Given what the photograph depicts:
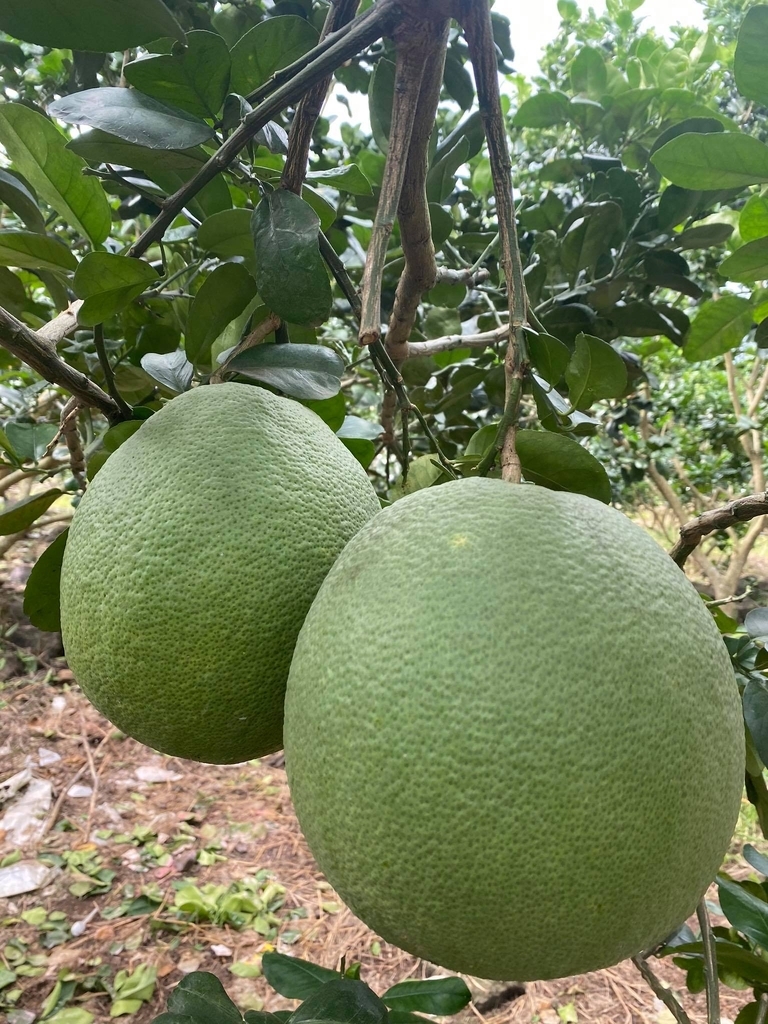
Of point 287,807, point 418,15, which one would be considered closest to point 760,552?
point 287,807

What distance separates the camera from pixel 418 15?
1.78 feet

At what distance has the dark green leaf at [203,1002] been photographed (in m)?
0.70

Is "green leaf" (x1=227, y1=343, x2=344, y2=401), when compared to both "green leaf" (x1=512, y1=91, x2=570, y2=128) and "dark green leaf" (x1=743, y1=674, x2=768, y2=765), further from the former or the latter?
"green leaf" (x1=512, y1=91, x2=570, y2=128)

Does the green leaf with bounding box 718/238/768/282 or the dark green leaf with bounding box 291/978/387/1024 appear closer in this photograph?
the dark green leaf with bounding box 291/978/387/1024

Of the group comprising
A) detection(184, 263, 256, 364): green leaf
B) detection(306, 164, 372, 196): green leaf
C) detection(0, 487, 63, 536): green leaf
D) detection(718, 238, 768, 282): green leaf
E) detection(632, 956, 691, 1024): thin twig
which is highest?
detection(306, 164, 372, 196): green leaf

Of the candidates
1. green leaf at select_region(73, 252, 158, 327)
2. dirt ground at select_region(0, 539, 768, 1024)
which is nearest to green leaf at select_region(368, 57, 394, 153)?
green leaf at select_region(73, 252, 158, 327)

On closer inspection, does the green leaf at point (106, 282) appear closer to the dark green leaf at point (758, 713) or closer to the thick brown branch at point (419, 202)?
the thick brown branch at point (419, 202)

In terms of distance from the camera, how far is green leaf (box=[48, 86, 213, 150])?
21.9 inches

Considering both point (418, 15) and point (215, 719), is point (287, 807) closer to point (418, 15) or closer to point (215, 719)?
point (215, 719)

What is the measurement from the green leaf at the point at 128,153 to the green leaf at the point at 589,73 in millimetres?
1077

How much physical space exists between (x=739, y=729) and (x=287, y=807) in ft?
7.27

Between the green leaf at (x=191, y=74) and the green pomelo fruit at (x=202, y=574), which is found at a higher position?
the green leaf at (x=191, y=74)

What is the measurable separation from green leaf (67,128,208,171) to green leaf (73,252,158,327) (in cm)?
10

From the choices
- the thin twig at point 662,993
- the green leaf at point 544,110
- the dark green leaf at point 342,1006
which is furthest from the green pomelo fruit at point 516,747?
the green leaf at point 544,110
